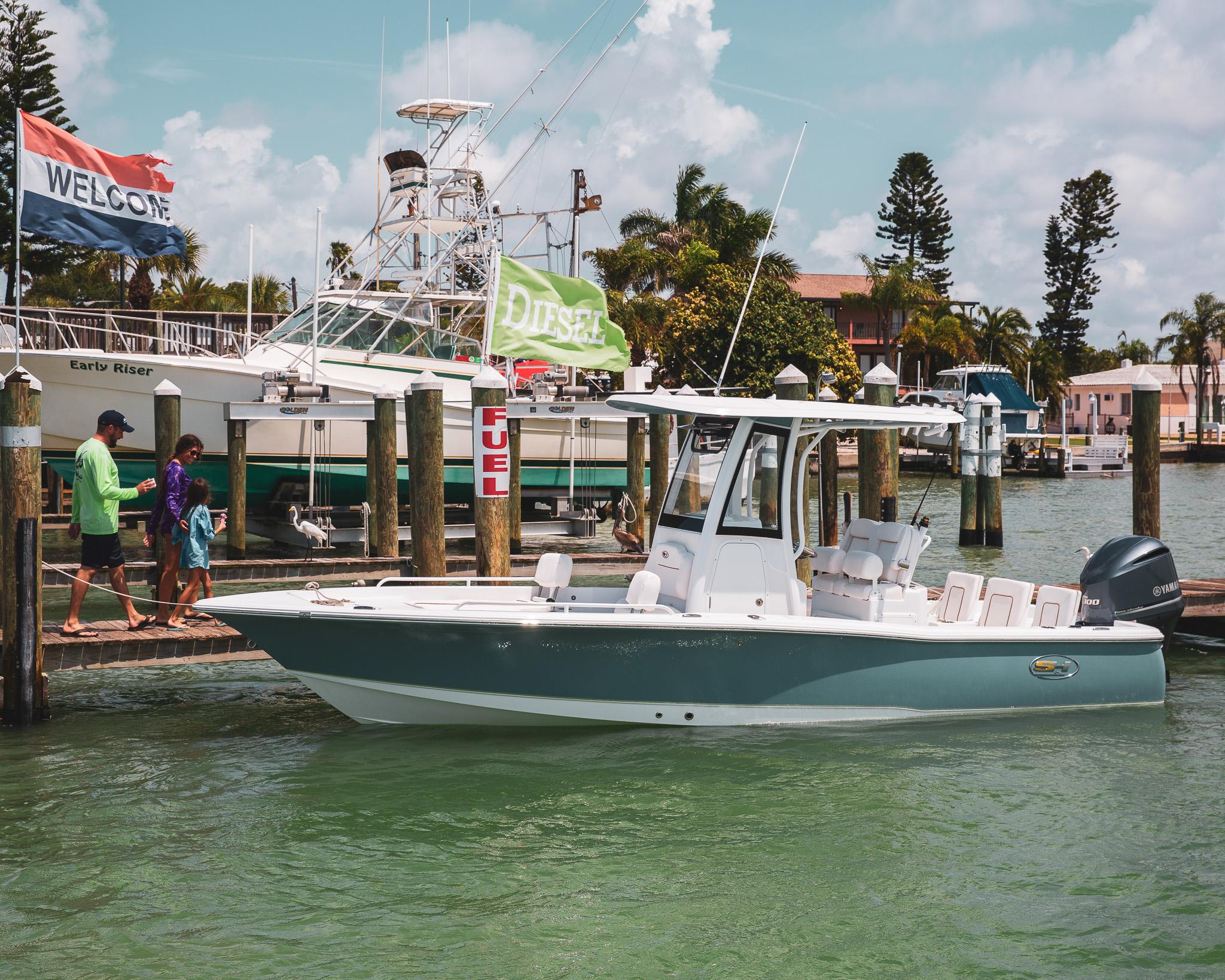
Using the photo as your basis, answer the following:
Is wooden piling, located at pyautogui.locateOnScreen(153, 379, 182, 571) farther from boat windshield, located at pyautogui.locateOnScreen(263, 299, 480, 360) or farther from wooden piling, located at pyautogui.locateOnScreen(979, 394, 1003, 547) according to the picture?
wooden piling, located at pyautogui.locateOnScreen(979, 394, 1003, 547)

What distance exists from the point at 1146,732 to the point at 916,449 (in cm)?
4201

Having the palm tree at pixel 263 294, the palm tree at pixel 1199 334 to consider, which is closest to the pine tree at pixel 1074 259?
the palm tree at pixel 1199 334

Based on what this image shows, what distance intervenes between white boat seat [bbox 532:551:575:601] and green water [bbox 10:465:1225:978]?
108 cm

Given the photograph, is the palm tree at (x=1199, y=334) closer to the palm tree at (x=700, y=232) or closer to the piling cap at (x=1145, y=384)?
the palm tree at (x=700, y=232)

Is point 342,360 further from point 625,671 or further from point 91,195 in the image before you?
point 625,671

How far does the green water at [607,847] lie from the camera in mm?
5445

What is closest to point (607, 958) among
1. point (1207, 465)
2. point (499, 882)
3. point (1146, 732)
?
point (499, 882)

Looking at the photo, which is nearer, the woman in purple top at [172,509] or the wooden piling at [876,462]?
the woman in purple top at [172,509]

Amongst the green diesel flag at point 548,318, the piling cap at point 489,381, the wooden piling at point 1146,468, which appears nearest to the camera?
the piling cap at point 489,381

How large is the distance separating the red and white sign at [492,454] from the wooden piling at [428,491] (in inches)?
21.7

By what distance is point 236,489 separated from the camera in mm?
15328

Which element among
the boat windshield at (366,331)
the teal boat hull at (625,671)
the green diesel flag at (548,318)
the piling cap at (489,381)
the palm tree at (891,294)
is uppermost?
the palm tree at (891,294)

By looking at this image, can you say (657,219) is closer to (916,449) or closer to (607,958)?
(916,449)

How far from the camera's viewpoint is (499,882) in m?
Result: 6.13
